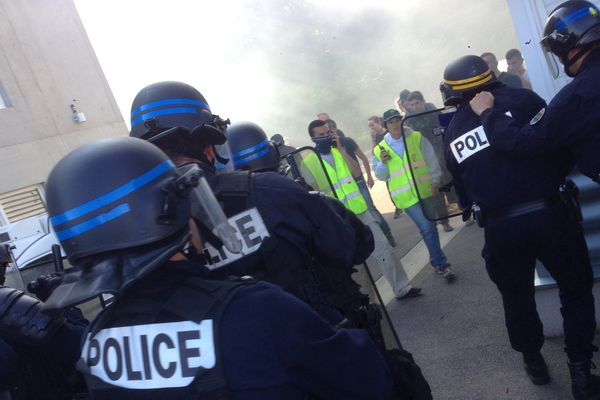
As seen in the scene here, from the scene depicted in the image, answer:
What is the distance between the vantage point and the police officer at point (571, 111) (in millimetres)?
2166

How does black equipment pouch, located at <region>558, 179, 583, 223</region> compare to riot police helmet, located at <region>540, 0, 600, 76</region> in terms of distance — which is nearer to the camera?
riot police helmet, located at <region>540, 0, 600, 76</region>

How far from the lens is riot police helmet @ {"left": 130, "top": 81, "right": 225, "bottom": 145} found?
2146mm

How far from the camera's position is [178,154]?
192 cm

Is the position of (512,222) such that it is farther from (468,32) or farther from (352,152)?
(468,32)

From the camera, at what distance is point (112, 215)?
1.20 metres

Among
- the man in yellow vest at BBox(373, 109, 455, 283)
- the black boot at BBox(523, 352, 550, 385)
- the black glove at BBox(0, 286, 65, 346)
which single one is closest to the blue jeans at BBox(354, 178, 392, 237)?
the man in yellow vest at BBox(373, 109, 455, 283)

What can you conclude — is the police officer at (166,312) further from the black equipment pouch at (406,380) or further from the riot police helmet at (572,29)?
the riot police helmet at (572,29)

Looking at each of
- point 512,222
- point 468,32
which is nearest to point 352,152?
point 512,222

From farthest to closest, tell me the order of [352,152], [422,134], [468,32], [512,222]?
[468,32]
[352,152]
[422,134]
[512,222]

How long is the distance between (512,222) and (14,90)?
451 inches

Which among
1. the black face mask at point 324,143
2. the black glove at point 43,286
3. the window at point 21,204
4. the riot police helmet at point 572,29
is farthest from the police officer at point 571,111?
the window at point 21,204

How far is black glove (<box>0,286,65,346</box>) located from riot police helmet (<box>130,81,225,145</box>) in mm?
839

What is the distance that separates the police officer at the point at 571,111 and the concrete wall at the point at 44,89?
1110cm

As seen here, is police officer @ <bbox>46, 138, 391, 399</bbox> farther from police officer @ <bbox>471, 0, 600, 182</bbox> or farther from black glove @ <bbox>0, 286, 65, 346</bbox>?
police officer @ <bbox>471, 0, 600, 182</bbox>
